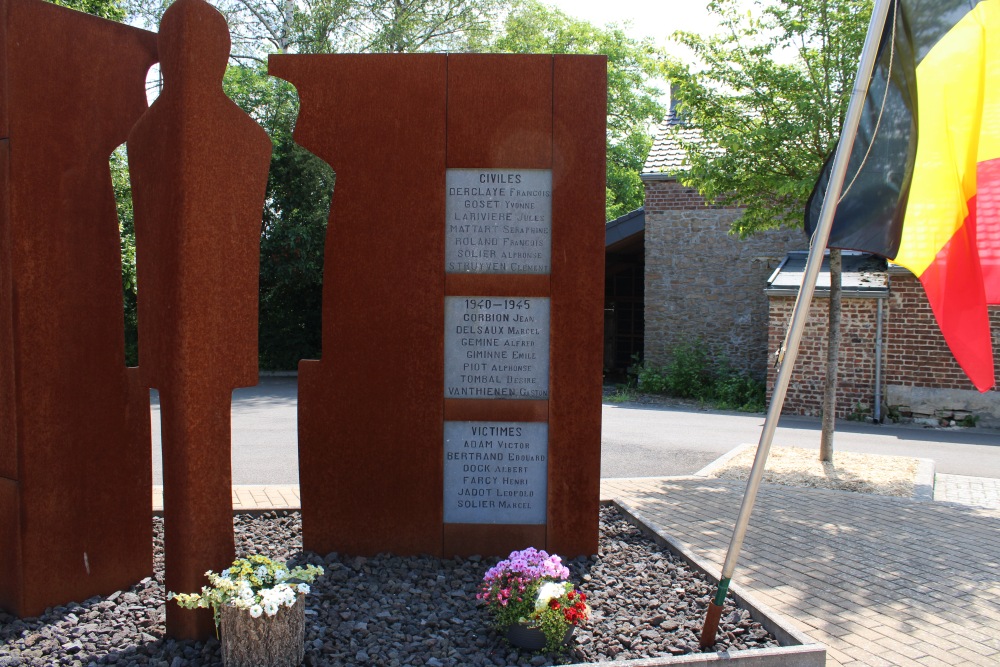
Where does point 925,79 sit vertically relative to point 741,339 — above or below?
above

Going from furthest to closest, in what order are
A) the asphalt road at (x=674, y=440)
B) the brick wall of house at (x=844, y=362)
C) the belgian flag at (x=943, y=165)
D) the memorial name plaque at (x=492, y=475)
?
the brick wall of house at (x=844, y=362) < the asphalt road at (x=674, y=440) < the memorial name plaque at (x=492, y=475) < the belgian flag at (x=943, y=165)

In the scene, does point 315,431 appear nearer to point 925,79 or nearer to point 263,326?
point 925,79

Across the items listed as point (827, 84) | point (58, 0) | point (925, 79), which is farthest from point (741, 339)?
point (925, 79)

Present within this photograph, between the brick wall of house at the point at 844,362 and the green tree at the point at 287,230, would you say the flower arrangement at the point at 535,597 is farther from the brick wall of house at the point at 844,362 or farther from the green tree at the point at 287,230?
the green tree at the point at 287,230

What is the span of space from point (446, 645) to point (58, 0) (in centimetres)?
1245

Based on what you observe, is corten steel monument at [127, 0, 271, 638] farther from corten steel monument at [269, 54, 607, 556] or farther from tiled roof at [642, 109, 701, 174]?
tiled roof at [642, 109, 701, 174]

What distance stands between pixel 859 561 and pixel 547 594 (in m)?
2.85

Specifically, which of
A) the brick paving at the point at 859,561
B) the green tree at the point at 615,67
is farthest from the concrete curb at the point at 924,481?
the green tree at the point at 615,67

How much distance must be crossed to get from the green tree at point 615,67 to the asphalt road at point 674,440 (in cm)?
1454

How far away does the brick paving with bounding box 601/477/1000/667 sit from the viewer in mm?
4227

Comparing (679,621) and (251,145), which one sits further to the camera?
(679,621)

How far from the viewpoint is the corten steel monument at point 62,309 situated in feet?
12.8

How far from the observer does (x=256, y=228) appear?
376 cm

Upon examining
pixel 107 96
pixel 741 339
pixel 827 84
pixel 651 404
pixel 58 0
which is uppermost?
pixel 58 0
